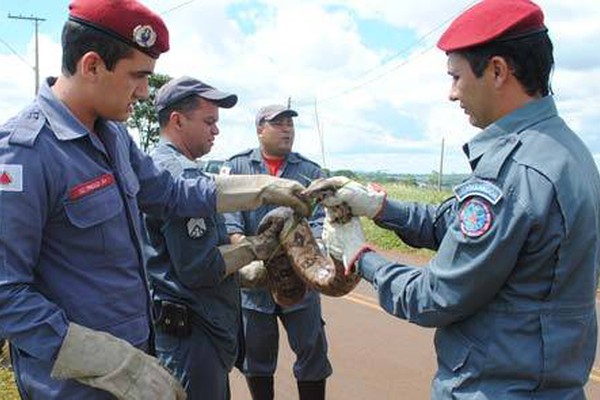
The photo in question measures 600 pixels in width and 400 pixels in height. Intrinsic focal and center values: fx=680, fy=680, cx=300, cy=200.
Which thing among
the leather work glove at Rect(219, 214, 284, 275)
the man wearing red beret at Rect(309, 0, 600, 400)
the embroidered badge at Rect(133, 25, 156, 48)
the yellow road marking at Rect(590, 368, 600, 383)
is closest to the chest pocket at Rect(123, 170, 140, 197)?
the embroidered badge at Rect(133, 25, 156, 48)

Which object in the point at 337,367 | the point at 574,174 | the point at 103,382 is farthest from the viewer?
the point at 337,367

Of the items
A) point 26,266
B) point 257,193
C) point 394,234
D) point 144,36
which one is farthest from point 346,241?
point 394,234

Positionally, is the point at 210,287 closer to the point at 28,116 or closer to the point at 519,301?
the point at 28,116

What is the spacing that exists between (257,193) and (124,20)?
1164mm

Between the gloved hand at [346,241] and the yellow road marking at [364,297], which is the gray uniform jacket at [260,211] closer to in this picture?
the gloved hand at [346,241]

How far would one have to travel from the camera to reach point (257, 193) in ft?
10.4

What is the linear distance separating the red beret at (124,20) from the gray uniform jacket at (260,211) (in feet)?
6.40

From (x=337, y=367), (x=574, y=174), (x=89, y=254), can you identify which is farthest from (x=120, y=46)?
(x=337, y=367)

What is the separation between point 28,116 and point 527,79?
1.57 metres

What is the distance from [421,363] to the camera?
572 centimetres

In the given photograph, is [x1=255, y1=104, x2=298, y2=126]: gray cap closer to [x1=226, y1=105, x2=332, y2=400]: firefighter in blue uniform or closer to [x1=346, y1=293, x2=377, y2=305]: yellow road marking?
[x1=226, y1=105, x2=332, y2=400]: firefighter in blue uniform

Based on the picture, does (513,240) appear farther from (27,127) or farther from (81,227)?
(27,127)

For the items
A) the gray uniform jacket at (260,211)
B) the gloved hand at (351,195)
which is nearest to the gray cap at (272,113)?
the gray uniform jacket at (260,211)

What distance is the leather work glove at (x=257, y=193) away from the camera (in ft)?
10.1
